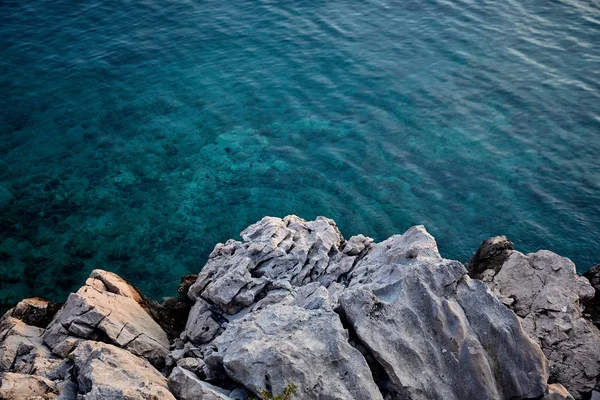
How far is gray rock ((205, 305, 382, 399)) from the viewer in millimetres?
12695

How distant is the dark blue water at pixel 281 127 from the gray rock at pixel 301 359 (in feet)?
39.8

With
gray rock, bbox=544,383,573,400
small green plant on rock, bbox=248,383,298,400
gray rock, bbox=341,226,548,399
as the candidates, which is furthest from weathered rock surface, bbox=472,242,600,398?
small green plant on rock, bbox=248,383,298,400

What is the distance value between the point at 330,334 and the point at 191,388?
4170 mm

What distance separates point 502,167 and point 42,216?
93.1ft

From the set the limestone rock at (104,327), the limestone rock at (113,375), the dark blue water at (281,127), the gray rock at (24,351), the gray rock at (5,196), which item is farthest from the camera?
the gray rock at (5,196)

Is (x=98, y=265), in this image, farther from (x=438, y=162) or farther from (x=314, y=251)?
(x=438, y=162)

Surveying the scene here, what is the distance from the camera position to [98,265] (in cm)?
2556

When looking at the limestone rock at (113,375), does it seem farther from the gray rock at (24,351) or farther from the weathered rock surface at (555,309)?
the weathered rock surface at (555,309)

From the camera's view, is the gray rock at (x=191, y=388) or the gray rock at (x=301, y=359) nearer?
the gray rock at (x=301, y=359)

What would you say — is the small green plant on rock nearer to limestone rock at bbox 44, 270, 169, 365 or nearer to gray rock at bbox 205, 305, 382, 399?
gray rock at bbox 205, 305, 382, 399

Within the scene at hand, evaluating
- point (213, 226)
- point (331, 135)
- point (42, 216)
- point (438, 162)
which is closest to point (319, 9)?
point (331, 135)

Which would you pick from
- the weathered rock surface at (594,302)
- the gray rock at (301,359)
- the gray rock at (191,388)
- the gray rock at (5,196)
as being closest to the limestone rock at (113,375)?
the gray rock at (191,388)

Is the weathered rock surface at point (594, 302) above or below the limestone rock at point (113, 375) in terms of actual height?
below

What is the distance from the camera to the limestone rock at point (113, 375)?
40.9 ft
